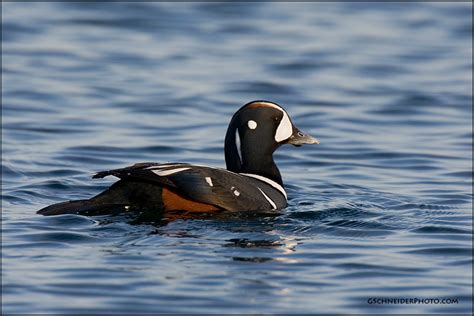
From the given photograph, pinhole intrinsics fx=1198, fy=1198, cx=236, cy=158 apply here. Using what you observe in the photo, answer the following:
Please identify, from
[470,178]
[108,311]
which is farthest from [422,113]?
[108,311]

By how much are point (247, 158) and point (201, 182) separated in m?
1.29

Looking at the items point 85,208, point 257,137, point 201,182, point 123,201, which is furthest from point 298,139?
point 85,208

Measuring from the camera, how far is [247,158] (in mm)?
12102

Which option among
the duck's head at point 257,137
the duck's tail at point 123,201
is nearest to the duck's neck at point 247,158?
the duck's head at point 257,137

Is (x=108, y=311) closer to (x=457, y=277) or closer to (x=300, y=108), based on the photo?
(x=457, y=277)

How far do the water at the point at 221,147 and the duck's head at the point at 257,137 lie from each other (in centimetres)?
68

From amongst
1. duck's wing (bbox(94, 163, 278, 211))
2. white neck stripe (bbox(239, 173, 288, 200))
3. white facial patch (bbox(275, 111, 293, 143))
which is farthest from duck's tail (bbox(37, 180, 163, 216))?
white facial patch (bbox(275, 111, 293, 143))

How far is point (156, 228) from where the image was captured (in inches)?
415

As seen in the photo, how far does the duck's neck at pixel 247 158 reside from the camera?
1208cm

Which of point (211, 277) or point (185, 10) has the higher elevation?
point (185, 10)

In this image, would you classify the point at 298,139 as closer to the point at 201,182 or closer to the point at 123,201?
the point at 201,182

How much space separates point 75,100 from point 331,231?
8606mm

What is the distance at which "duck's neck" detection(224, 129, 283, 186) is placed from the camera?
12.1 meters

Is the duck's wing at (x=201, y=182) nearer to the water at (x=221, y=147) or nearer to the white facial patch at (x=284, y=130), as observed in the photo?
the water at (x=221, y=147)
